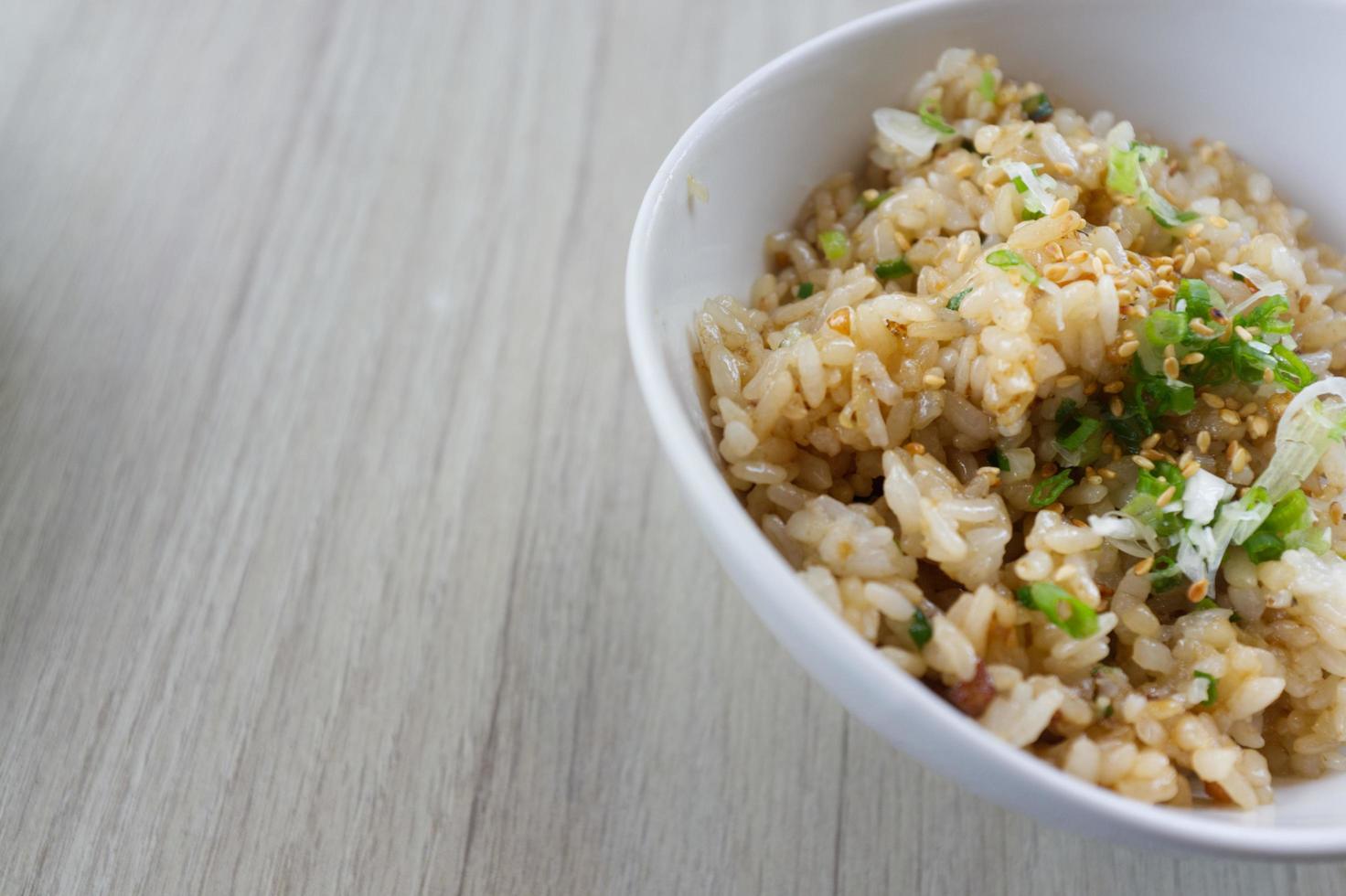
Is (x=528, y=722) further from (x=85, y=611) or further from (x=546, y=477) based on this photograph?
(x=85, y=611)

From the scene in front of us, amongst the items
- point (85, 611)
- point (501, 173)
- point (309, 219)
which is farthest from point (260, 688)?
point (501, 173)

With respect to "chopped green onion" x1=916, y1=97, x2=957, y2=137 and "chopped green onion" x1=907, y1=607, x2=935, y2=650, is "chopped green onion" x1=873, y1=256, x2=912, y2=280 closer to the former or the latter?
"chopped green onion" x1=916, y1=97, x2=957, y2=137

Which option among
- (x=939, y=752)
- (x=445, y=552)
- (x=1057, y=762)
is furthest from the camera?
(x=445, y=552)

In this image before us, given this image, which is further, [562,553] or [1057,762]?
[562,553]

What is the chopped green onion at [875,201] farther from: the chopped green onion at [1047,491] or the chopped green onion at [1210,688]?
the chopped green onion at [1210,688]

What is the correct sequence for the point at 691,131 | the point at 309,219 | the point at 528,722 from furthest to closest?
the point at 309,219 → the point at 528,722 → the point at 691,131

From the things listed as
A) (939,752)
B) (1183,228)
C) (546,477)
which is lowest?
(546,477)

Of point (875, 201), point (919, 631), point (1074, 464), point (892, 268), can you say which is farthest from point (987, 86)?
point (919, 631)

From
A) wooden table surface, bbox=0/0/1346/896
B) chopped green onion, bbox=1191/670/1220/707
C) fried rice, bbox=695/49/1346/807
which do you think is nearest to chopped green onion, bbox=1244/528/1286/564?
fried rice, bbox=695/49/1346/807

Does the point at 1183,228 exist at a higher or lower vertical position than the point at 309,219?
higher
